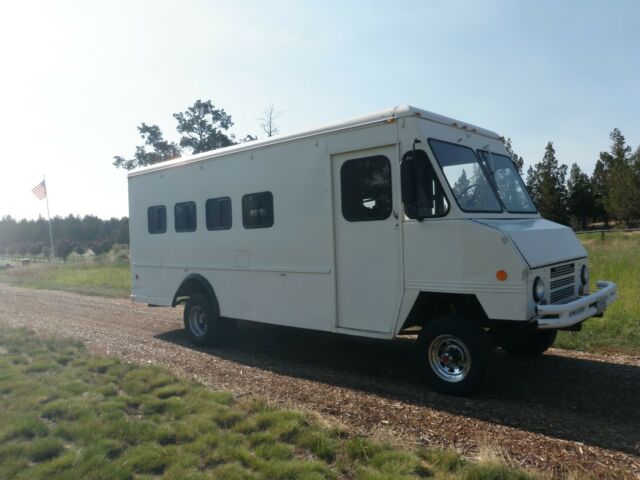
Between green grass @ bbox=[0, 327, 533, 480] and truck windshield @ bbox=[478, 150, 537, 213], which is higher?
truck windshield @ bbox=[478, 150, 537, 213]

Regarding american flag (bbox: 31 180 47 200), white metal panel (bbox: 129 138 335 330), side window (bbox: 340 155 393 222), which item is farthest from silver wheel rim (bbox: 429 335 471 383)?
american flag (bbox: 31 180 47 200)

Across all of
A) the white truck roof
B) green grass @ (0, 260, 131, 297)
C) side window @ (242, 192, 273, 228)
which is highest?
the white truck roof

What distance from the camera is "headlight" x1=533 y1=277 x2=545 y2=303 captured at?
16.1 feet

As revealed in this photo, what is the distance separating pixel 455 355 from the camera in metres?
5.43

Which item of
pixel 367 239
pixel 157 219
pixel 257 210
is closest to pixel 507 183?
pixel 367 239

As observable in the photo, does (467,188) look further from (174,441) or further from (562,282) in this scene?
(174,441)

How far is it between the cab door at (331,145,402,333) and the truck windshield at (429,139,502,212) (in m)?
0.53

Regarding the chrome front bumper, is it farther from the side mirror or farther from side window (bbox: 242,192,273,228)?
side window (bbox: 242,192,273,228)

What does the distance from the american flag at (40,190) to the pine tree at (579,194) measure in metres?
38.2

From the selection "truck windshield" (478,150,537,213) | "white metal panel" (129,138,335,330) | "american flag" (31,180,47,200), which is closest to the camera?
"truck windshield" (478,150,537,213)

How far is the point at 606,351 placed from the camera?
693 centimetres

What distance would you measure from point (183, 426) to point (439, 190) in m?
3.41

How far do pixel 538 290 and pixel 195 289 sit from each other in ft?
18.4

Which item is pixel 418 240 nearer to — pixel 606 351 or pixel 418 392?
pixel 418 392
